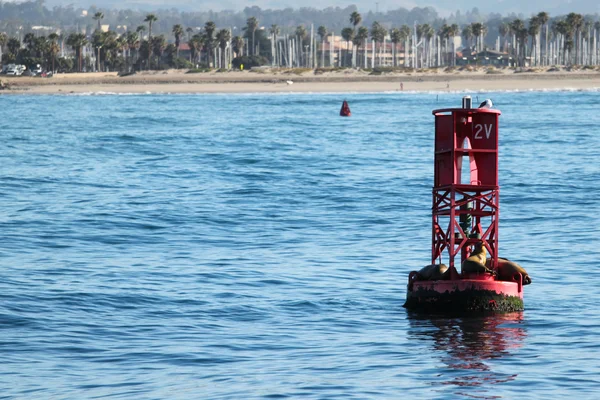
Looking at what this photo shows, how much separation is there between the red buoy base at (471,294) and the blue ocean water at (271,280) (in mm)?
219

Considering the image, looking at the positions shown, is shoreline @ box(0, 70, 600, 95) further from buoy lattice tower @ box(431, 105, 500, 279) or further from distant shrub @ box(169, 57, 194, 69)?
buoy lattice tower @ box(431, 105, 500, 279)

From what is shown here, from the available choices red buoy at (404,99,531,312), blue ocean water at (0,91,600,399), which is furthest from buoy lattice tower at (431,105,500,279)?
blue ocean water at (0,91,600,399)

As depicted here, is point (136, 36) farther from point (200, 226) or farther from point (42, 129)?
point (200, 226)

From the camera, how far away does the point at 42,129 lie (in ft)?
223

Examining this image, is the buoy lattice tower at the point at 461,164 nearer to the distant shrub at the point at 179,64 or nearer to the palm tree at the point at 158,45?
the distant shrub at the point at 179,64

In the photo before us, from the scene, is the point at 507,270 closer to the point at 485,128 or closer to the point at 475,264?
the point at 475,264

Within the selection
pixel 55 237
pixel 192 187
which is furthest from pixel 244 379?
pixel 192 187

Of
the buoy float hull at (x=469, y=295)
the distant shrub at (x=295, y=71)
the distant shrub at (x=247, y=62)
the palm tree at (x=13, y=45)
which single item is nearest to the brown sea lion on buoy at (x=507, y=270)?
the buoy float hull at (x=469, y=295)

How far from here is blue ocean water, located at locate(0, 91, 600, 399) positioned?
1343 centimetres

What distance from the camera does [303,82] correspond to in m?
149

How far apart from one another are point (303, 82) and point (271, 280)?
426ft

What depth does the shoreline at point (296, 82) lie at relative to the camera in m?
137

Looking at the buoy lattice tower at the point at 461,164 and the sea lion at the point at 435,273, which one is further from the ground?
the buoy lattice tower at the point at 461,164

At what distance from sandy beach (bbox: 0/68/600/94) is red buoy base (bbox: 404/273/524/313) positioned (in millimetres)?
112908
